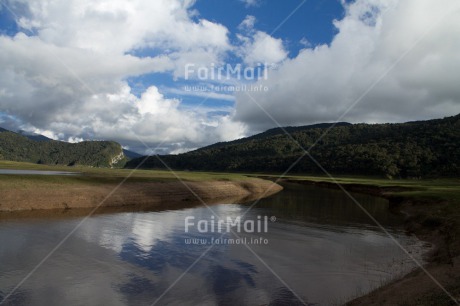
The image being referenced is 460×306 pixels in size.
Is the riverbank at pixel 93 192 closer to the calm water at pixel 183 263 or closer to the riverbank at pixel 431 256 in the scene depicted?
the calm water at pixel 183 263

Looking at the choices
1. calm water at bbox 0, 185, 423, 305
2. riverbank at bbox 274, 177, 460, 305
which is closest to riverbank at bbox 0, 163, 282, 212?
calm water at bbox 0, 185, 423, 305

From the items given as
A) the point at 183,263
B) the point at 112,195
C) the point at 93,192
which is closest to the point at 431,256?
the point at 183,263

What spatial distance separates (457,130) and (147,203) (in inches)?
7237

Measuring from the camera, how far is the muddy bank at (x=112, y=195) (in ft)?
141

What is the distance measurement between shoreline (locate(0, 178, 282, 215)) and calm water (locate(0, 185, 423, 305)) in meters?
7.09

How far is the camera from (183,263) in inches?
968

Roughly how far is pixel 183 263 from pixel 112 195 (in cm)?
3198

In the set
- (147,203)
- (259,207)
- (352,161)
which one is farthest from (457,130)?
(147,203)

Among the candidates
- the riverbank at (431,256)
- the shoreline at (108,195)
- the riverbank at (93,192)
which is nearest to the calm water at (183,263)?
the riverbank at (431,256)

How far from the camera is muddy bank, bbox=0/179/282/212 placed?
43.0 metres

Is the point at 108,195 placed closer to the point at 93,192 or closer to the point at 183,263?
the point at 93,192

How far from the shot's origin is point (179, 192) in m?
66.3

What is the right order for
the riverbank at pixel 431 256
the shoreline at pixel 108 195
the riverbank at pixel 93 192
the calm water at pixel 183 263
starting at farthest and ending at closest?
1. the riverbank at pixel 93 192
2. the shoreline at pixel 108 195
3. the calm water at pixel 183 263
4. the riverbank at pixel 431 256

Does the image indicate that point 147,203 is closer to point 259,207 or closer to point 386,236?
point 259,207
